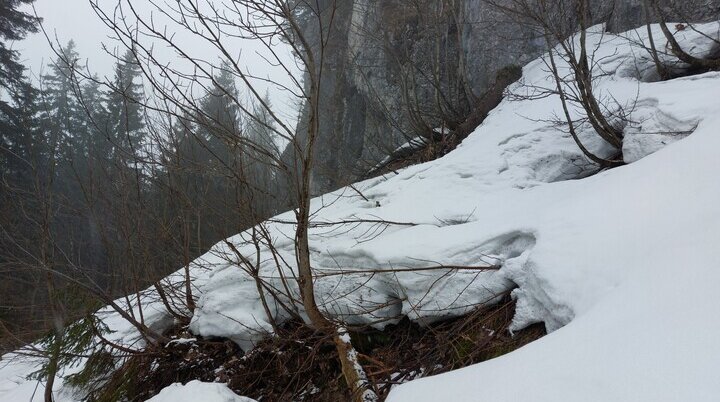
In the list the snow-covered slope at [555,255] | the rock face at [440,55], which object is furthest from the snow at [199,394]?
the rock face at [440,55]

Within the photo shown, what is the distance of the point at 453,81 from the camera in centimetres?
835

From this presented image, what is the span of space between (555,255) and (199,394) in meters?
2.22

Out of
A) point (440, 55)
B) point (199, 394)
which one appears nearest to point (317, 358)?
point (199, 394)

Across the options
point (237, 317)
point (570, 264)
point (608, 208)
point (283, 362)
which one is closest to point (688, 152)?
point (608, 208)

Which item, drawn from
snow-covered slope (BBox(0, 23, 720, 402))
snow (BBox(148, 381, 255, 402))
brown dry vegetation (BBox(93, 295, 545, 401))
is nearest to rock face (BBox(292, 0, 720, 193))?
snow-covered slope (BBox(0, 23, 720, 402))

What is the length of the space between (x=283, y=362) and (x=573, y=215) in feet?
7.85

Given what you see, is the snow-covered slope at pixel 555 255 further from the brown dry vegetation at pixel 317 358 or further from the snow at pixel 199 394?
the snow at pixel 199 394

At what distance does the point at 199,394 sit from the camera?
2.23 meters

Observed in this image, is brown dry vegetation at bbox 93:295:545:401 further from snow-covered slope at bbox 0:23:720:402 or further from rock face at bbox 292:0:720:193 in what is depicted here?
rock face at bbox 292:0:720:193

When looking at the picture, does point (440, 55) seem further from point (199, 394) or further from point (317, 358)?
point (199, 394)

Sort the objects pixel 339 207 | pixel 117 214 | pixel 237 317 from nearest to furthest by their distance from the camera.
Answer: pixel 237 317, pixel 117 214, pixel 339 207

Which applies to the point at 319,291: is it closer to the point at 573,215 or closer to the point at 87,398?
the point at 573,215

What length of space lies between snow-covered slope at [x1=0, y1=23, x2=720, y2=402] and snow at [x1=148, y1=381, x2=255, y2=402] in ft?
2.47

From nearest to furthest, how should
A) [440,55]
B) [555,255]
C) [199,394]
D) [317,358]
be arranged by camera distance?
[555,255] < [199,394] < [317,358] < [440,55]
